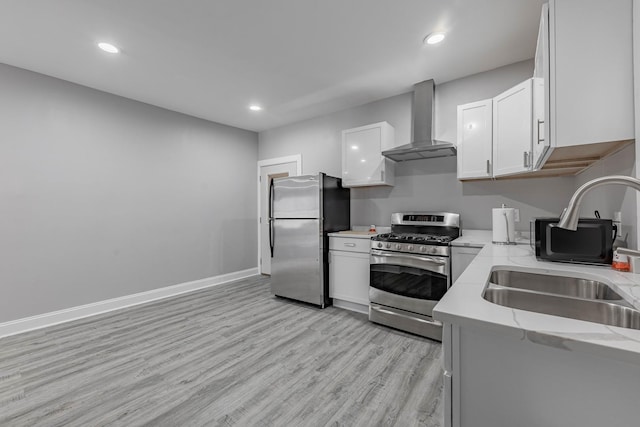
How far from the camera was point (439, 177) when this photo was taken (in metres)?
3.22

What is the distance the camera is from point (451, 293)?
0.95 metres

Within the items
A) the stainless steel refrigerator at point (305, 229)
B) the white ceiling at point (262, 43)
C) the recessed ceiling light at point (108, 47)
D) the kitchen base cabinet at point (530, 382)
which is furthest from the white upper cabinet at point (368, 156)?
the kitchen base cabinet at point (530, 382)

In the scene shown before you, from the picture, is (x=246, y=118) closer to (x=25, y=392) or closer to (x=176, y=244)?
(x=176, y=244)

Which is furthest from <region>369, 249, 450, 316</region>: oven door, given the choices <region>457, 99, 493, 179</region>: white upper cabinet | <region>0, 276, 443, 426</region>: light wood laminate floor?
<region>457, 99, 493, 179</region>: white upper cabinet

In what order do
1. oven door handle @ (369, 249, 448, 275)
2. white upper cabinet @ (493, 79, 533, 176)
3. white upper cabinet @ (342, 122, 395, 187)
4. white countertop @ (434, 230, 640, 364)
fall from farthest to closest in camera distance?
white upper cabinet @ (342, 122, 395, 187) < oven door handle @ (369, 249, 448, 275) < white upper cabinet @ (493, 79, 533, 176) < white countertop @ (434, 230, 640, 364)

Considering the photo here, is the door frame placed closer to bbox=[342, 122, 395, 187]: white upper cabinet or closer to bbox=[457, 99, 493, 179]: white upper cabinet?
bbox=[342, 122, 395, 187]: white upper cabinet

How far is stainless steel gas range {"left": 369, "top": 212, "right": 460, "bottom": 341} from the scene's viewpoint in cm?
253

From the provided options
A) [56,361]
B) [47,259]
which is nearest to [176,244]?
[47,259]

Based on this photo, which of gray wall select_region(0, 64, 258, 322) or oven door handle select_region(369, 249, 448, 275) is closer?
oven door handle select_region(369, 249, 448, 275)

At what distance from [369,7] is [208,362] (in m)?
2.99

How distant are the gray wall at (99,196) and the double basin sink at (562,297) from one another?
398 centimetres

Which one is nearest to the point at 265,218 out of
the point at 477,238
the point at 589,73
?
the point at 477,238

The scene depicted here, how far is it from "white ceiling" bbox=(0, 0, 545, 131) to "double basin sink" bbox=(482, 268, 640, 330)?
1.93 m

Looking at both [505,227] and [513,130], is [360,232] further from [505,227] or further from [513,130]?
[513,130]
